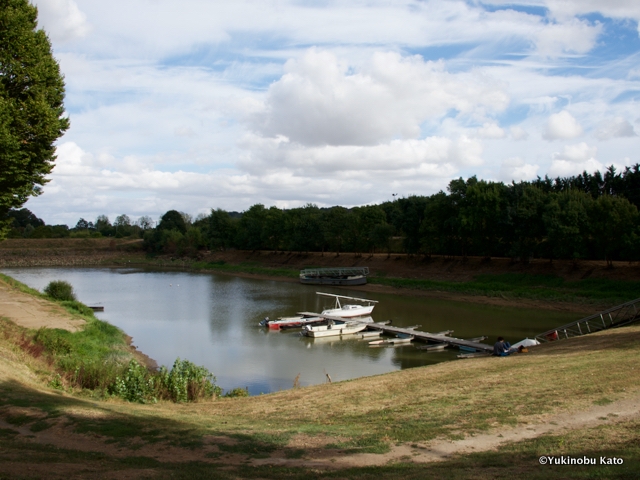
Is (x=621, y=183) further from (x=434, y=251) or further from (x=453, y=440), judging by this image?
(x=453, y=440)

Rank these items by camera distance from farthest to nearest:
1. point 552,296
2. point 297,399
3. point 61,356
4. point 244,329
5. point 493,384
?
point 552,296 → point 244,329 → point 61,356 → point 297,399 → point 493,384

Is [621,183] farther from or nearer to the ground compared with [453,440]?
farther from the ground

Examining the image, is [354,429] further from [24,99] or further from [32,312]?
[32,312]

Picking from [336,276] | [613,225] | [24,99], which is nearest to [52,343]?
[24,99]

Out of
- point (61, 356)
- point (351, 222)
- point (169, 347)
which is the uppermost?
point (351, 222)

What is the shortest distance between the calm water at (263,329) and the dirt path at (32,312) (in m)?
4.99

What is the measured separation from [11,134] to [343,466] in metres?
20.9

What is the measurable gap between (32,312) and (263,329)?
15719 millimetres

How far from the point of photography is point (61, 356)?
20.3m

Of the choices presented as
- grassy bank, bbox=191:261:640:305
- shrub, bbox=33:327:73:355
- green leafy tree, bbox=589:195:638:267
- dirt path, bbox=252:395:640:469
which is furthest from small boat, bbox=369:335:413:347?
green leafy tree, bbox=589:195:638:267

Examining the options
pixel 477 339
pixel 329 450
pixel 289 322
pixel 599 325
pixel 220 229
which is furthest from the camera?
pixel 220 229

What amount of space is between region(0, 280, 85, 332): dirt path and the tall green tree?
657cm

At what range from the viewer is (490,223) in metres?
61.3

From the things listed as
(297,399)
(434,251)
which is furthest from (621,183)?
(297,399)
